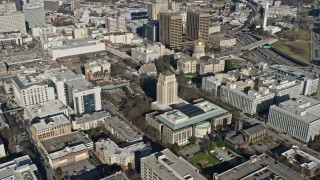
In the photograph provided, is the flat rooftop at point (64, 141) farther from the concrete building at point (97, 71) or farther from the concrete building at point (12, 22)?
the concrete building at point (12, 22)

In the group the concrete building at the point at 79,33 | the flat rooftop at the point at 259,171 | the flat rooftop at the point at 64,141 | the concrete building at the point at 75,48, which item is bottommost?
the flat rooftop at the point at 259,171

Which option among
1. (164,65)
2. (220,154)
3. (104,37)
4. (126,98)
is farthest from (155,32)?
(220,154)

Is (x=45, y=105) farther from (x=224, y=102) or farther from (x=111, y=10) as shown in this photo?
(x=111, y=10)

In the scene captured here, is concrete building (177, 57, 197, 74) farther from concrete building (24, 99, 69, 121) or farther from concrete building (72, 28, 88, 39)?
concrete building (72, 28, 88, 39)

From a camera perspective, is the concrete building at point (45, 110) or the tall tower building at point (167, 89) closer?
the concrete building at point (45, 110)

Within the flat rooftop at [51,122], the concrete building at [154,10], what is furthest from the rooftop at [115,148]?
the concrete building at [154,10]

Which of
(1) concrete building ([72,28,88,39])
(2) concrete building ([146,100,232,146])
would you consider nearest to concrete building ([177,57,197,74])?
(2) concrete building ([146,100,232,146])
